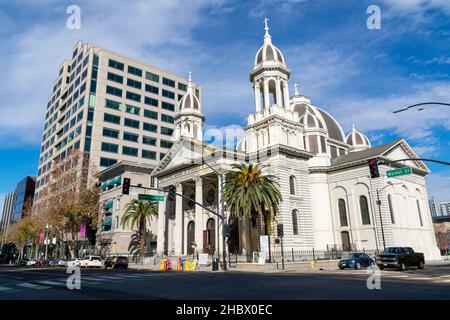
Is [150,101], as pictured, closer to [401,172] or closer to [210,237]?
[210,237]

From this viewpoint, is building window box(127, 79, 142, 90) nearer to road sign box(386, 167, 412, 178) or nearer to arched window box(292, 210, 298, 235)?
arched window box(292, 210, 298, 235)

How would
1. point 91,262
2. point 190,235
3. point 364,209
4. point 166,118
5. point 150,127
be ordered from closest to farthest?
point 91,262 → point 364,209 → point 190,235 → point 150,127 → point 166,118

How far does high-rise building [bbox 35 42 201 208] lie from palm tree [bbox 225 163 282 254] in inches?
1648

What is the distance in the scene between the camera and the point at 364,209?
47500 millimetres

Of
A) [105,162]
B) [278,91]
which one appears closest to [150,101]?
[105,162]

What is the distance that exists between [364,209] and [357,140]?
66.7ft

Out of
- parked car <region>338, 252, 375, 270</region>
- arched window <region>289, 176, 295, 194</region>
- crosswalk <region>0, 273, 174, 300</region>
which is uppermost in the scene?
arched window <region>289, 176, 295, 194</region>

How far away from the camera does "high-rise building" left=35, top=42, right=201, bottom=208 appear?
2968 inches

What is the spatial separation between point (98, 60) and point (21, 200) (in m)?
63.8

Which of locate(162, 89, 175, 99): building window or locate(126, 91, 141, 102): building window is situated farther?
locate(162, 89, 175, 99): building window

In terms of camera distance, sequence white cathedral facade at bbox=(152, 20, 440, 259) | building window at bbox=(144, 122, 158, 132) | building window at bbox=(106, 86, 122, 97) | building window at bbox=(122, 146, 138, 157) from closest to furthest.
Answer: white cathedral facade at bbox=(152, 20, 440, 259) < building window at bbox=(122, 146, 138, 157) < building window at bbox=(106, 86, 122, 97) < building window at bbox=(144, 122, 158, 132)

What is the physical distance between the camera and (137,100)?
82688 millimetres

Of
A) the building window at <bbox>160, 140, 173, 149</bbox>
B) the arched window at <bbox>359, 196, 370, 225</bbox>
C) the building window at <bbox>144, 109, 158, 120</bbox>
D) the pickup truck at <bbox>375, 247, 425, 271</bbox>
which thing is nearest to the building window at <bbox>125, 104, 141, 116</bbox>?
the building window at <bbox>144, 109, 158, 120</bbox>

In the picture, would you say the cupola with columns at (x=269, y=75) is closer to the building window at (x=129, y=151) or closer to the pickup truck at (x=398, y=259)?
the pickup truck at (x=398, y=259)
